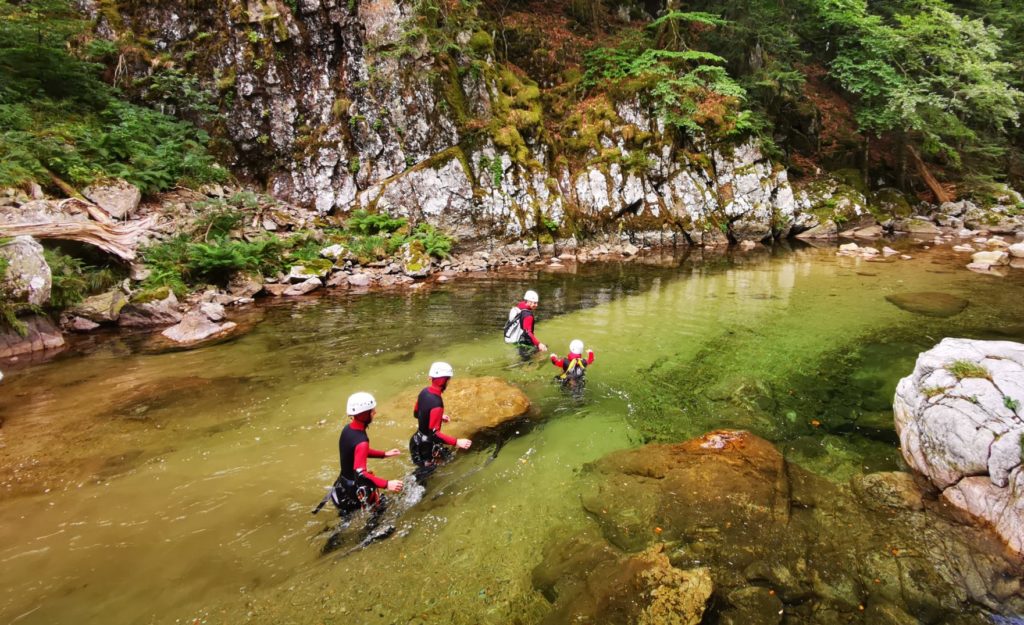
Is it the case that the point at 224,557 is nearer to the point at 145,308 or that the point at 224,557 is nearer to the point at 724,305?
the point at 145,308

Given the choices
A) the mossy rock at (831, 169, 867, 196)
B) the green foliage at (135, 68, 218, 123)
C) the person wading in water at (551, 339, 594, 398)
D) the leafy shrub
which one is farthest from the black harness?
the mossy rock at (831, 169, 867, 196)

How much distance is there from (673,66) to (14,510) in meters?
28.5

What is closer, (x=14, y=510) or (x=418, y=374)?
(x=14, y=510)

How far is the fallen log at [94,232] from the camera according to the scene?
34.5 ft

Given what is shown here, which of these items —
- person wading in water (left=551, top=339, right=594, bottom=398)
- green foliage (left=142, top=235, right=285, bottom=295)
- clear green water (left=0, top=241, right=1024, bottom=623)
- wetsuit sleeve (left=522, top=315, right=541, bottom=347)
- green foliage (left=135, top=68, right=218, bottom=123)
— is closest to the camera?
clear green water (left=0, top=241, right=1024, bottom=623)

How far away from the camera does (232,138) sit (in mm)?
20062

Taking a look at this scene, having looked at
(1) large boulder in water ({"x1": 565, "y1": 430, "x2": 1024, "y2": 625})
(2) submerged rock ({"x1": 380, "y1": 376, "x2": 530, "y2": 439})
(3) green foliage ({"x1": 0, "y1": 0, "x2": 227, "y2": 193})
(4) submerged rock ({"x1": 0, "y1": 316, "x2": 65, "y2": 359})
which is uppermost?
(3) green foliage ({"x1": 0, "y1": 0, "x2": 227, "y2": 193})

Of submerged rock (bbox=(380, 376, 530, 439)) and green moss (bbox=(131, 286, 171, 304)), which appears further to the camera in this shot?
green moss (bbox=(131, 286, 171, 304))

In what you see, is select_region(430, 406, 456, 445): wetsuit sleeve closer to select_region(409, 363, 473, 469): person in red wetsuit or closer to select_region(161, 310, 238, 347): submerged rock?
select_region(409, 363, 473, 469): person in red wetsuit

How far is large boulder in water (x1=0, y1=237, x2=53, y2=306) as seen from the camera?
9.27m

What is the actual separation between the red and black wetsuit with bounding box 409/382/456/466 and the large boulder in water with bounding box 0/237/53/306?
10346mm

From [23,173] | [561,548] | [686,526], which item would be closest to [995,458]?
[686,526]

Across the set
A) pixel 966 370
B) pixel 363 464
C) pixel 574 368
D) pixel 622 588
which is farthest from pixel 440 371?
pixel 966 370

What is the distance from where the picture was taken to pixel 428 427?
524 centimetres
